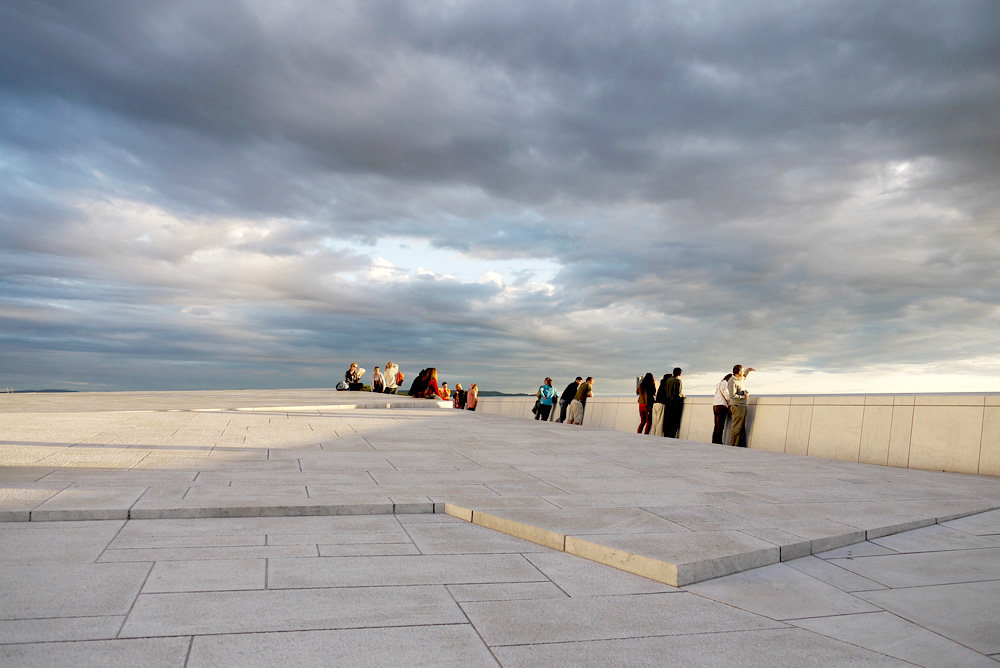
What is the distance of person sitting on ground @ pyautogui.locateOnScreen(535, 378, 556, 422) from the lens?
2216 centimetres

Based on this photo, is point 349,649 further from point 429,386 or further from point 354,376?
point 354,376

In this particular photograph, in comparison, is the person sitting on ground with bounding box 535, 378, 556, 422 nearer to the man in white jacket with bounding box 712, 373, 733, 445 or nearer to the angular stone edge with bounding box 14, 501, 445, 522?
the man in white jacket with bounding box 712, 373, 733, 445

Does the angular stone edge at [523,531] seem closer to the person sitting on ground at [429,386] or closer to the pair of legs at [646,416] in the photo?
the pair of legs at [646,416]

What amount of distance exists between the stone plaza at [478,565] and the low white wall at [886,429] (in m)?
1.95

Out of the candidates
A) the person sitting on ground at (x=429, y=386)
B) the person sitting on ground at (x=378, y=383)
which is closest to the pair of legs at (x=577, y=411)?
the person sitting on ground at (x=429, y=386)

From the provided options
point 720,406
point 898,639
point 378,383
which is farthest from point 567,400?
point 898,639

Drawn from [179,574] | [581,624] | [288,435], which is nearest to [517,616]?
[581,624]

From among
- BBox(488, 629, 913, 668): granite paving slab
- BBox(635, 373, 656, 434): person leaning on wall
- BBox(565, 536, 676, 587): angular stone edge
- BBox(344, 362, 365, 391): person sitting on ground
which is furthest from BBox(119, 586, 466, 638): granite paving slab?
BBox(344, 362, 365, 391): person sitting on ground

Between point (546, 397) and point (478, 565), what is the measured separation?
56.3 feet

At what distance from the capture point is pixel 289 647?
11.7 ft

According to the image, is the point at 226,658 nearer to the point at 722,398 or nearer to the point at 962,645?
the point at 962,645

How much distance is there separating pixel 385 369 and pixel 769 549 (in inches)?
1148

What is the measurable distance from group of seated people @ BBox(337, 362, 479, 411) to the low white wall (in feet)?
48.2

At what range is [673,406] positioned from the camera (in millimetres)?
17453
